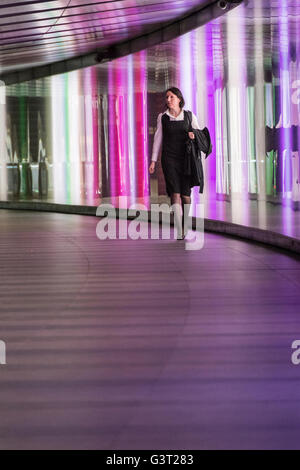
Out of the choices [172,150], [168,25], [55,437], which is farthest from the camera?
[168,25]

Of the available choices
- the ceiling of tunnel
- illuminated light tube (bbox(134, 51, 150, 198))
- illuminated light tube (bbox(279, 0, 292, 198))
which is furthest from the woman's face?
illuminated light tube (bbox(134, 51, 150, 198))

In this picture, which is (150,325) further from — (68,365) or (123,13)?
(123,13)

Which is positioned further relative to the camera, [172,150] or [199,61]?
[199,61]

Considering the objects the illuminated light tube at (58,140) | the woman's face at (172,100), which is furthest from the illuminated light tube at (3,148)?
the woman's face at (172,100)

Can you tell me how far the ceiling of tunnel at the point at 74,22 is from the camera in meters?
13.1

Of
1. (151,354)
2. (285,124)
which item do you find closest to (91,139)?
(285,124)

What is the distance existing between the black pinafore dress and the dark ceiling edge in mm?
1783

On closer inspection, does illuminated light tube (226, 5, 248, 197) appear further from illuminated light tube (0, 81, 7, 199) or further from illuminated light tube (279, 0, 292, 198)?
illuminated light tube (0, 81, 7, 199)

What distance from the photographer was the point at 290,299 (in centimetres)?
693

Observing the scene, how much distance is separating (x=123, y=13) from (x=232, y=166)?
20.4ft

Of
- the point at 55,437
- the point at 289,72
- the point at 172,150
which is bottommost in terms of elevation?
the point at 55,437

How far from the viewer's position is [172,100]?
11.5 m

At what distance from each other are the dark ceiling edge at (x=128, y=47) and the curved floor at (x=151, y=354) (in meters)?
5.01

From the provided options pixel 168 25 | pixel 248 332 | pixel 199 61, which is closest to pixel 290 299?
pixel 248 332
